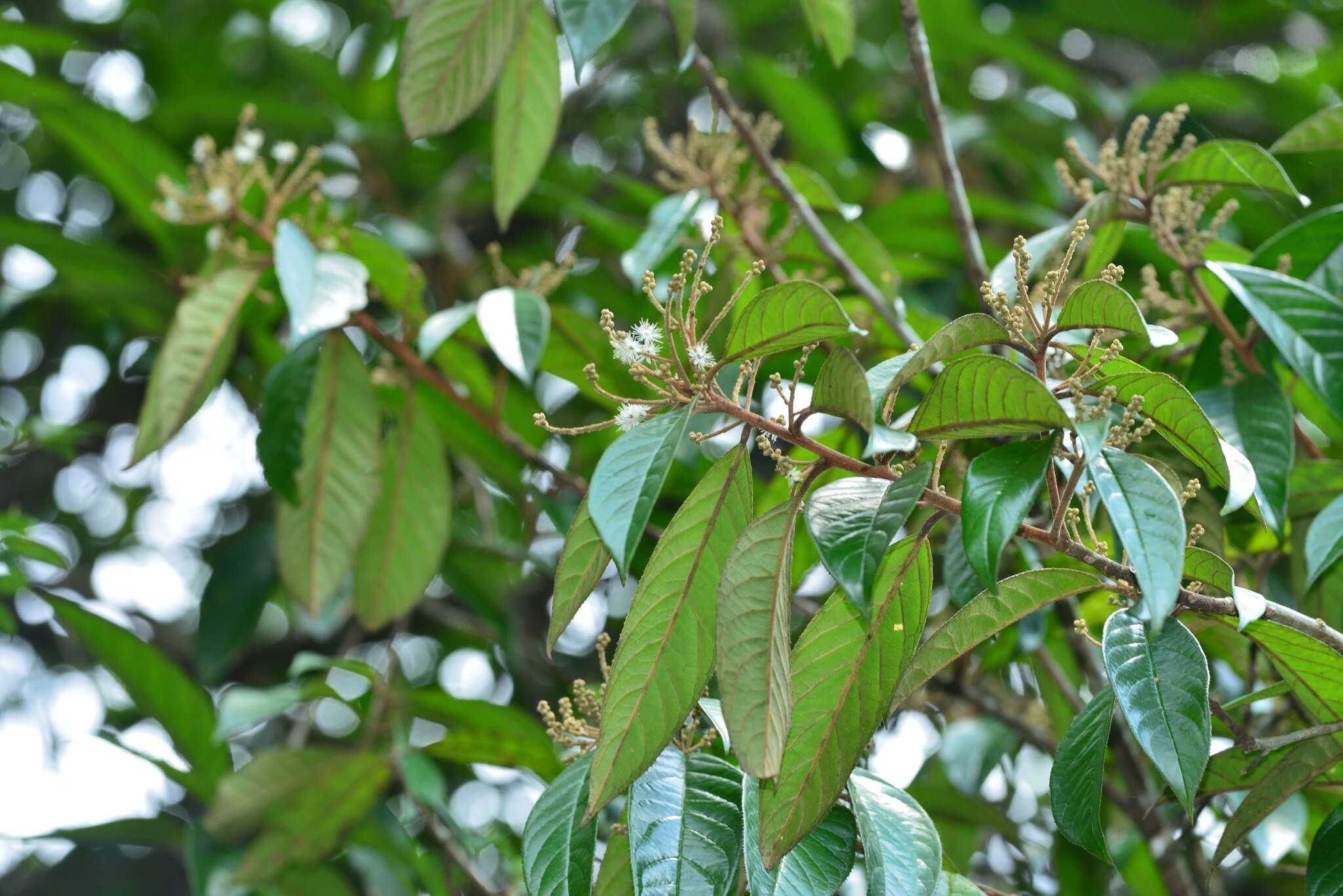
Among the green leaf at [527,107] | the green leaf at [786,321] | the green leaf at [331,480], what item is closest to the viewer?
the green leaf at [786,321]

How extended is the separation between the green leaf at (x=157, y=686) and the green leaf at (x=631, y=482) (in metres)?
1.30

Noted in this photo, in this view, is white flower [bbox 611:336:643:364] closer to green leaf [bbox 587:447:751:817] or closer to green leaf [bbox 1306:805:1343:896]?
green leaf [bbox 587:447:751:817]

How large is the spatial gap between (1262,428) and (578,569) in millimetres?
706

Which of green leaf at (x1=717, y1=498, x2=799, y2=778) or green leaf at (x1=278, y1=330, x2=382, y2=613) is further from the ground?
green leaf at (x1=717, y1=498, x2=799, y2=778)

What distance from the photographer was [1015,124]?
7.43ft

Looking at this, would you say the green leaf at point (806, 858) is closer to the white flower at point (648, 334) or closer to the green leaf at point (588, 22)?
Result: the white flower at point (648, 334)

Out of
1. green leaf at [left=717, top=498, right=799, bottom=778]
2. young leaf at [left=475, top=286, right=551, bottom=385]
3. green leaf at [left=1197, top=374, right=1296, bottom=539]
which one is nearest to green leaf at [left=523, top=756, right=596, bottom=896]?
green leaf at [left=717, top=498, right=799, bottom=778]

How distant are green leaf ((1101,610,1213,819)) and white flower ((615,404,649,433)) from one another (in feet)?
1.15

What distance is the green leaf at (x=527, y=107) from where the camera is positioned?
126 cm

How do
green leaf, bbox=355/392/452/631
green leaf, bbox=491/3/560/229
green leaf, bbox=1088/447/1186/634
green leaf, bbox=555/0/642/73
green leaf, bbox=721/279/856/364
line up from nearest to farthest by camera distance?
green leaf, bbox=1088/447/1186/634 < green leaf, bbox=721/279/856/364 < green leaf, bbox=555/0/642/73 < green leaf, bbox=491/3/560/229 < green leaf, bbox=355/392/452/631

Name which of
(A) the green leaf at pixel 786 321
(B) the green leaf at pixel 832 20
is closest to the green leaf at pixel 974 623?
(A) the green leaf at pixel 786 321

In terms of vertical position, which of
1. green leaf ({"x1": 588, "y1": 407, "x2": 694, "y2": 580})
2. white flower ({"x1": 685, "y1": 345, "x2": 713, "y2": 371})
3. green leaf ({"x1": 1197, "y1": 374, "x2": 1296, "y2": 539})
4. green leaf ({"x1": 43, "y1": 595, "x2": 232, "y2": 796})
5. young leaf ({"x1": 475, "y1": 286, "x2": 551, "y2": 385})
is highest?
white flower ({"x1": 685, "y1": 345, "x2": 713, "y2": 371})

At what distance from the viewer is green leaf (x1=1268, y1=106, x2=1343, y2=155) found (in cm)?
112

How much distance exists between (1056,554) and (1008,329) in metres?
0.54
